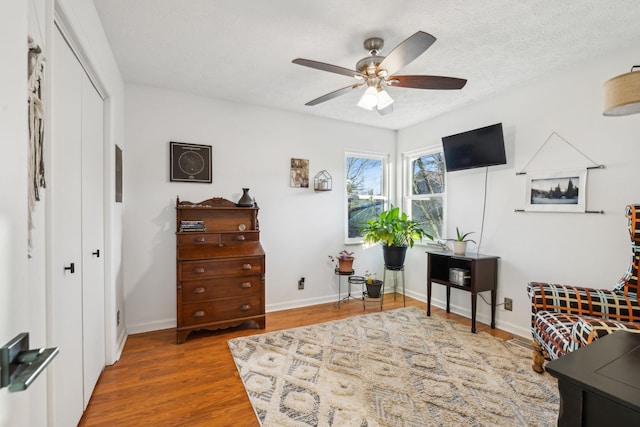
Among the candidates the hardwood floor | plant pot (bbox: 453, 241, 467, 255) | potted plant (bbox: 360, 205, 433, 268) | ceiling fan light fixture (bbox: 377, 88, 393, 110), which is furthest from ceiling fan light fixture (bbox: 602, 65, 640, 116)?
potted plant (bbox: 360, 205, 433, 268)

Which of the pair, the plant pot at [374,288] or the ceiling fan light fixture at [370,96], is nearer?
the ceiling fan light fixture at [370,96]

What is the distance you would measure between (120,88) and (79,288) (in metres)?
1.97

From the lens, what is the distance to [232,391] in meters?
2.08

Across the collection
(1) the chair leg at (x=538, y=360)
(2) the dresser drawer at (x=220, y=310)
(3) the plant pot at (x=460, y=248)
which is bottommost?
(1) the chair leg at (x=538, y=360)

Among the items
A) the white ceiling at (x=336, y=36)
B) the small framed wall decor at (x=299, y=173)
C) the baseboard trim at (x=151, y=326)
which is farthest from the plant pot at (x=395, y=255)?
the baseboard trim at (x=151, y=326)

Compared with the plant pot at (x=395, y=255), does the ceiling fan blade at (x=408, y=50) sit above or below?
above

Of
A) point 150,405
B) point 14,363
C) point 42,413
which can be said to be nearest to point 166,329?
point 150,405

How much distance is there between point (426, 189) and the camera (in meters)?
4.24

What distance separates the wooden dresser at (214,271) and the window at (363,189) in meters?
1.58

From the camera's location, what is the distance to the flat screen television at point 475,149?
3.08m

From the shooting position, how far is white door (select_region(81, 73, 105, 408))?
1.86m

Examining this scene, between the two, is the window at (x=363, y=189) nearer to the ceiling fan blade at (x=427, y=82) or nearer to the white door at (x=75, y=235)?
the ceiling fan blade at (x=427, y=82)

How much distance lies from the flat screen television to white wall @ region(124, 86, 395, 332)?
1.20m

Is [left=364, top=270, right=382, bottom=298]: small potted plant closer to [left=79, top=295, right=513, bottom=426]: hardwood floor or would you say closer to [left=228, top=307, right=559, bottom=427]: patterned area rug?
[left=228, top=307, right=559, bottom=427]: patterned area rug
